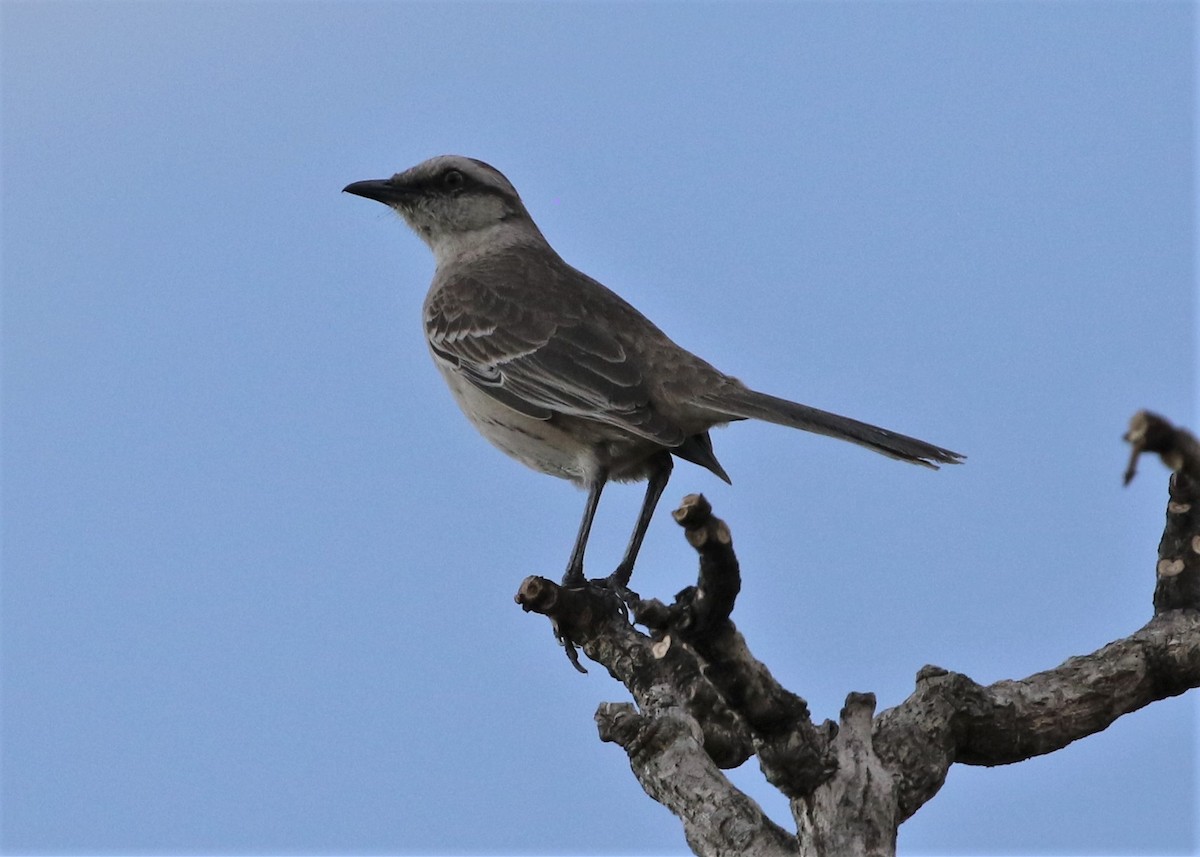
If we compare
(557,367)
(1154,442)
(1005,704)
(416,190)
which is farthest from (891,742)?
(416,190)

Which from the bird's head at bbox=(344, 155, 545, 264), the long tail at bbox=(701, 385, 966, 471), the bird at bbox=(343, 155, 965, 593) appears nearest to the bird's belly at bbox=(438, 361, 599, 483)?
the bird at bbox=(343, 155, 965, 593)

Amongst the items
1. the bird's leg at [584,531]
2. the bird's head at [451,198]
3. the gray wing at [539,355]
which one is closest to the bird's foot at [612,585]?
the bird's leg at [584,531]

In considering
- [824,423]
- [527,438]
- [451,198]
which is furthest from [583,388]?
[451,198]

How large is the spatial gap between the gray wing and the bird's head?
2.36 feet

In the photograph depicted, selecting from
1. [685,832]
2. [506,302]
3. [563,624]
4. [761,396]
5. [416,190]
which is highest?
[416,190]

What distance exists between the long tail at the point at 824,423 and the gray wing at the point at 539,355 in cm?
35

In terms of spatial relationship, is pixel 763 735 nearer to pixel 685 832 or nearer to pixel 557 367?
pixel 685 832

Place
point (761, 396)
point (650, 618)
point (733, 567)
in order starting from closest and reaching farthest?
point (733, 567)
point (650, 618)
point (761, 396)

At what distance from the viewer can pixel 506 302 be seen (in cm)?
923

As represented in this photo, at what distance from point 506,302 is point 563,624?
305 cm

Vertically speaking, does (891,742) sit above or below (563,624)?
below

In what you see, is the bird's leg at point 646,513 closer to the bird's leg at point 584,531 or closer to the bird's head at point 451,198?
the bird's leg at point 584,531

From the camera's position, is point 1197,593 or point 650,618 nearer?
point 650,618

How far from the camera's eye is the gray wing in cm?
807
